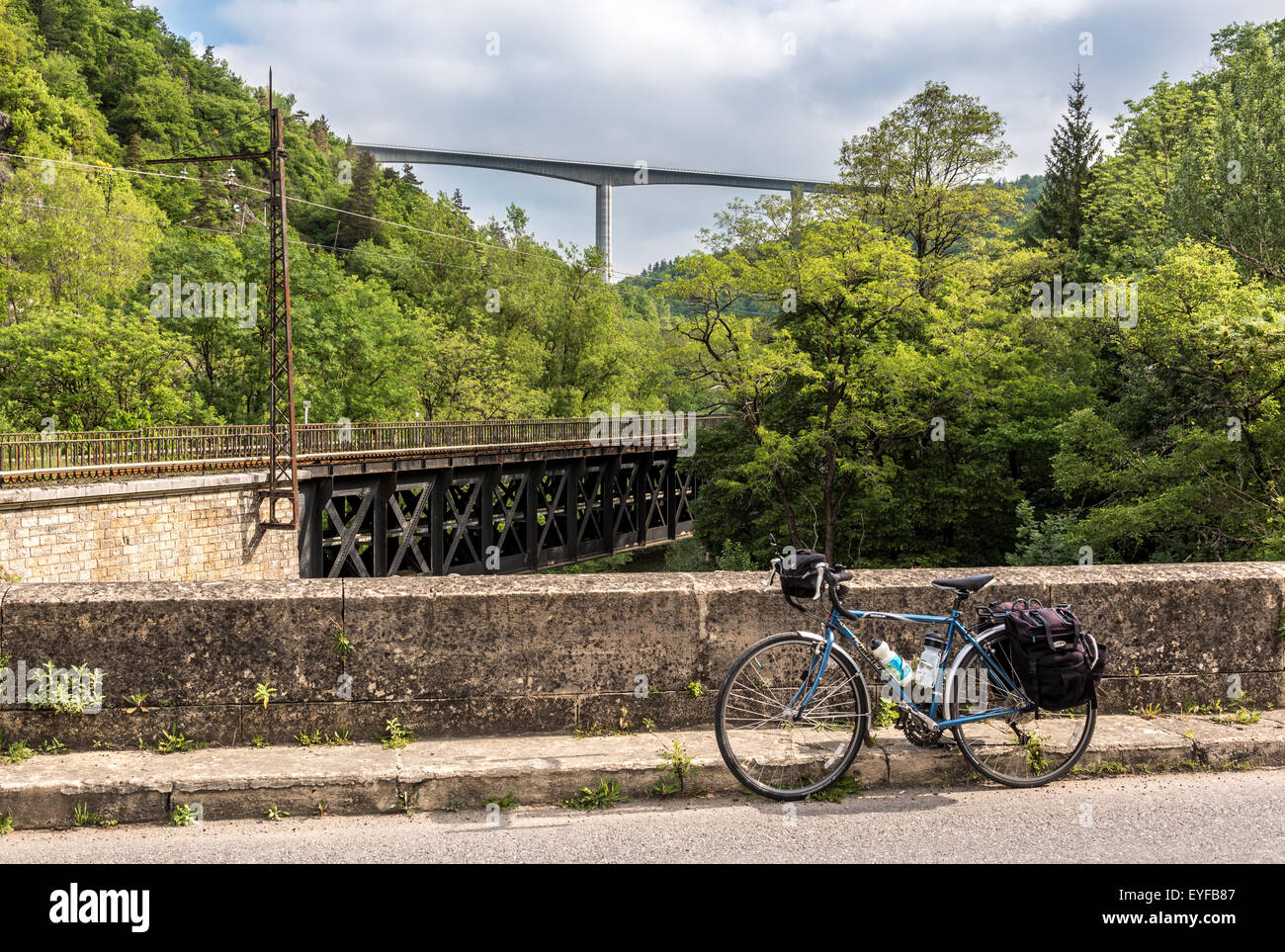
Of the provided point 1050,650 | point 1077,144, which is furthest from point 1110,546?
point 1077,144

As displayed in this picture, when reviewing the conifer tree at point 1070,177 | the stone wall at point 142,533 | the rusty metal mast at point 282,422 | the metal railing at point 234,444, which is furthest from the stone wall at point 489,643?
the conifer tree at point 1070,177

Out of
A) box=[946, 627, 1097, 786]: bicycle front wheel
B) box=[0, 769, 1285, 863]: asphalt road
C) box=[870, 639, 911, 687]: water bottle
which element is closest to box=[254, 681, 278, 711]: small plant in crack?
box=[0, 769, 1285, 863]: asphalt road

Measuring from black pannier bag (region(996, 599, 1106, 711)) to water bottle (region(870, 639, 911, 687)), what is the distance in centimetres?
50

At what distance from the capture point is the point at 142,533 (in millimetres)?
26312

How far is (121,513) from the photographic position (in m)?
25.6

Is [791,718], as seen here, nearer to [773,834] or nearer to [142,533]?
[773,834]

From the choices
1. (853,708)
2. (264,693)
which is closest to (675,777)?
(853,708)

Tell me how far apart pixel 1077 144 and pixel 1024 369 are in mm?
25593

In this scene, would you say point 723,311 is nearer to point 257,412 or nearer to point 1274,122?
point 1274,122

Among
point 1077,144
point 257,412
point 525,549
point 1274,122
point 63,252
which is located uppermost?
point 1077,144

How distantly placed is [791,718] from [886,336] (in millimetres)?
27249

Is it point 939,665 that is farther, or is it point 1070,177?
point 1070,177

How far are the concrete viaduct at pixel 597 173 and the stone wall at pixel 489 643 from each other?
10906 centimetres

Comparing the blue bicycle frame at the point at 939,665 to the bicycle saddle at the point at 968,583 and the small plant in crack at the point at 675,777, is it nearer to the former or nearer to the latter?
the bicycle saddle at the point at 968,583
